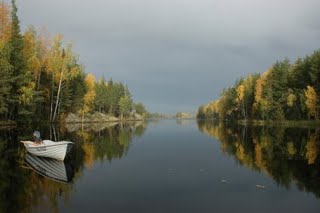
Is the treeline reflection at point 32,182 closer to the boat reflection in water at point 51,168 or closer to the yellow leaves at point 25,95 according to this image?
the boat reflection in water at point 51,168

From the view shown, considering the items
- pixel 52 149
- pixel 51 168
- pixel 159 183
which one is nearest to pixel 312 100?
pixel 52 149

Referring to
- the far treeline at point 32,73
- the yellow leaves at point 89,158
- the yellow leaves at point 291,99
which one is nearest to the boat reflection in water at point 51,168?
the yellow leaves at point 89,158

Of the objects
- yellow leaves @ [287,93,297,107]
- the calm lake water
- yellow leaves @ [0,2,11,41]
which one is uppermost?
yellow leaves @ [0,2,11,41]

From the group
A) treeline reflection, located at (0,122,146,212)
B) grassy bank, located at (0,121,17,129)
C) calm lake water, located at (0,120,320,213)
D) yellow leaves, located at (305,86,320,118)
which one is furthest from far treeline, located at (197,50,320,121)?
treeline reflection, located at (0,122,146,212)

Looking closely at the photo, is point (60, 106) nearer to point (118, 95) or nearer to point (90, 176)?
point (90, 176)

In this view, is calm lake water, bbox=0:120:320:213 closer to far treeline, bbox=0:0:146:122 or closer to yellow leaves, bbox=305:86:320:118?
far treeline, bbox=0:0:146:122

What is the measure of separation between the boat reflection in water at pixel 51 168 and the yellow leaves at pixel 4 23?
27.9 m

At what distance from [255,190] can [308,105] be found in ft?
203

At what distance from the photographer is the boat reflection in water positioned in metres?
16.6

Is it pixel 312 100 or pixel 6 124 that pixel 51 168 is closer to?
pixel 6 124

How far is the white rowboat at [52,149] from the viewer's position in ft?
68.7

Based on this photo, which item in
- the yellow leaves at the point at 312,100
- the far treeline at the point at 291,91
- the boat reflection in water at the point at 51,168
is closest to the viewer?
the boat reflection in water at the point at 51,168

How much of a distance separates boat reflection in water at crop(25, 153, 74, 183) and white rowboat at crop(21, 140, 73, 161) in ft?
1.14

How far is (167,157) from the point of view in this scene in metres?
25.3
